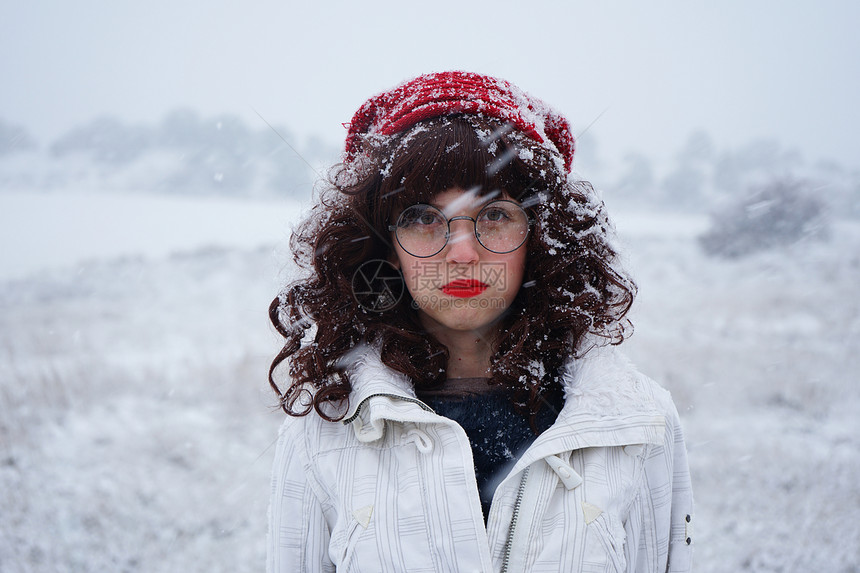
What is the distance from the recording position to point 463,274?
53.6 inches

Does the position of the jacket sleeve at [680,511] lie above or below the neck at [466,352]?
below

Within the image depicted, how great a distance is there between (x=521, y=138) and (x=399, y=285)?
1.81 feet

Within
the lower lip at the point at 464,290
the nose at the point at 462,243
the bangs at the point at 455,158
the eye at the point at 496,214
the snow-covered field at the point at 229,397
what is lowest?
the snow-covered field at the point at 229,397

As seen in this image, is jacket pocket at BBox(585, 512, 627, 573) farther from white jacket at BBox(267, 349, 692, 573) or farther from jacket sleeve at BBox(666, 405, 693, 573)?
jacket sleeve at BBox(666, 405, 693, 573)

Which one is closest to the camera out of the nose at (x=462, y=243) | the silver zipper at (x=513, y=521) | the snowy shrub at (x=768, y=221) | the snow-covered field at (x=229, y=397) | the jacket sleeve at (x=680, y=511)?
the silver zipper at (x=513, y=521)

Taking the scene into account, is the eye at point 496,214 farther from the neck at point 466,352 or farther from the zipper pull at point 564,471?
the zipper pull at point 564,471

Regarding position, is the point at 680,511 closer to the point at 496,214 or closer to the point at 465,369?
the point at 465,369

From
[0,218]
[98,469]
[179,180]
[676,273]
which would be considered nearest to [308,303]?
[98,469]

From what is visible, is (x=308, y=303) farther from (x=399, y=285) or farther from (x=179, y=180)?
(x=179, y=180)

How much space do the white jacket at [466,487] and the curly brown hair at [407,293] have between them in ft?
0.27

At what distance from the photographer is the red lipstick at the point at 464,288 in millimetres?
1373

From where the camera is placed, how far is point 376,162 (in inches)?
55.3

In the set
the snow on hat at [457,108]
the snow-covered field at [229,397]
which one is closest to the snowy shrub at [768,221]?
the snow-covered field at [229,397]

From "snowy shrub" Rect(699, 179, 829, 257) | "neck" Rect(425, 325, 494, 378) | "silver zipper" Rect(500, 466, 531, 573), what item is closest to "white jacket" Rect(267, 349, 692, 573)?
"silver zipper" Rect(500, 466, 531, 573)
